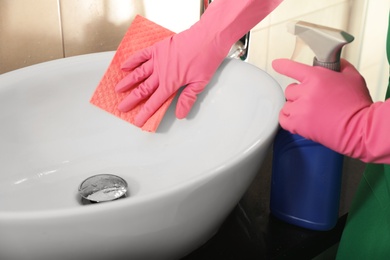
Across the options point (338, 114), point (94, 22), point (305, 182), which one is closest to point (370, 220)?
point (305, 182)

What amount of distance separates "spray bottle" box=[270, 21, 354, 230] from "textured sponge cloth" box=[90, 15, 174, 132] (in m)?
0.19

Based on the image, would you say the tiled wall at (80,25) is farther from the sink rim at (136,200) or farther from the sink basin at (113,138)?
the sink rim at (136,200)

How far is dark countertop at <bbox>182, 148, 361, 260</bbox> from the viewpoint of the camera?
80 centimetres

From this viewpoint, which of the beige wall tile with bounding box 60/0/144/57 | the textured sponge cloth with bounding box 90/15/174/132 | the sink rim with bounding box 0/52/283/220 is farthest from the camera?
the beige wall tile with bounding box 60/0/144/57

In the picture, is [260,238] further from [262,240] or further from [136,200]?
[136,200]

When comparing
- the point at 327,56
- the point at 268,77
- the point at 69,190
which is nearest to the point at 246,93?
the point at 268,77

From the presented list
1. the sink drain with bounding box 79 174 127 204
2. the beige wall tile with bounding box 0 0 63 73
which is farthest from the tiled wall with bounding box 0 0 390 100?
the sink drain with bounding box 79 174 127 204

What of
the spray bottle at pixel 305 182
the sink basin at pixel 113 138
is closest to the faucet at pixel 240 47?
the sink basin at pixel 113 138

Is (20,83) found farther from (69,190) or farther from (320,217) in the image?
(320,217)

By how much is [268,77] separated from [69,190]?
0.33 metres

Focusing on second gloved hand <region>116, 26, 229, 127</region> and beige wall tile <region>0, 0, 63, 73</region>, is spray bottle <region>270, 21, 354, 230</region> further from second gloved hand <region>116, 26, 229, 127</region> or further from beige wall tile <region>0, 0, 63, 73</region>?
beige wall tile <region>0, 0, 63, 73</region>

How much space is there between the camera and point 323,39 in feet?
2.30

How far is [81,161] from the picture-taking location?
93 centimetres

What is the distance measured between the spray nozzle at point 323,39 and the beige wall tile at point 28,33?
1.46ft
